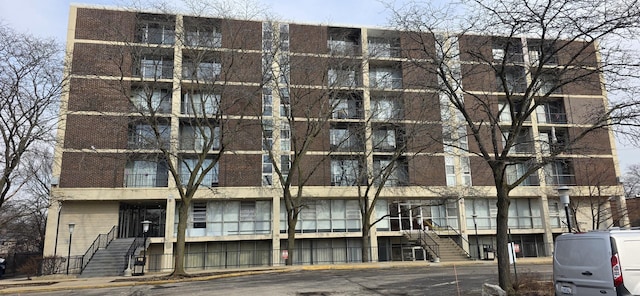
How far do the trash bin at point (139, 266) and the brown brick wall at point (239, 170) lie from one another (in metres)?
7.49

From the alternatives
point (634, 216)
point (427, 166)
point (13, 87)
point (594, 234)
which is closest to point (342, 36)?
point (427, 166)

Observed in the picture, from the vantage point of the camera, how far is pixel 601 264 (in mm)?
8461

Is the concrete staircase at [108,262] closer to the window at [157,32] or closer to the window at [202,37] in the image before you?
the window at [157,32]

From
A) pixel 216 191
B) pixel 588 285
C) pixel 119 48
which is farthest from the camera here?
pixel 216 191

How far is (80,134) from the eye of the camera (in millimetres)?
30016

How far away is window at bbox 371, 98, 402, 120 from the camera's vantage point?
30825mm

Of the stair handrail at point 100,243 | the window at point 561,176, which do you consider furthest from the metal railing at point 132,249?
the window at point 561,176

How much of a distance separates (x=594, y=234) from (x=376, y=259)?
2408 cm

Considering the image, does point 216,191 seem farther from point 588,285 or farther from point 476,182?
point 588,285

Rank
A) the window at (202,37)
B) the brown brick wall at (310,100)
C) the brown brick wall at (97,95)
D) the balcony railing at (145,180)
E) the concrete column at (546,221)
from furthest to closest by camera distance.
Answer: the concrete column at (546,221), the balcony railing at (145,180), the brown brick wall at (97,95), the brown brick wall at (310,100), the window at (202,37)

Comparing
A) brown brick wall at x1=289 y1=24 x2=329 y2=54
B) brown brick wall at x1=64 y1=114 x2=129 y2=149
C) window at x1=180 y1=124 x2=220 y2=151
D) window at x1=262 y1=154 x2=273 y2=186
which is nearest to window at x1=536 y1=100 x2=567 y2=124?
brown brick wall at x1=289 y1=24 x2=329 y2=54

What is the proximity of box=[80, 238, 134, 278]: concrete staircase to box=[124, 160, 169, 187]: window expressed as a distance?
4374 millimetres

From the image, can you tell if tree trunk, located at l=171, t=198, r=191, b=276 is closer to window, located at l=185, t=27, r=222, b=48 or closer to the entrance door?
window, located at l=185, t=27, r=222, b=48

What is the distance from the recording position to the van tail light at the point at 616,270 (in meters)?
8.09
